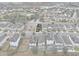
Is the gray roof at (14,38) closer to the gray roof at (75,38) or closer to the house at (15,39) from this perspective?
the house at (15,39)

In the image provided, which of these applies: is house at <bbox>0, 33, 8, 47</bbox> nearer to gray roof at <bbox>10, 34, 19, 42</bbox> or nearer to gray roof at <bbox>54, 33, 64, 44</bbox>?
gray roof at <bbox>10, 34, 19, 42</bbox>

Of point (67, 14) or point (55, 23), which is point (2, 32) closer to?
point (55, 23)

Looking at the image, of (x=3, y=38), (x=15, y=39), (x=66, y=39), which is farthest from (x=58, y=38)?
(x=3, y=38)

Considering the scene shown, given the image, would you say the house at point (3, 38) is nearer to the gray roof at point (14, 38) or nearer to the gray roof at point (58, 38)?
the gray roof at point (14, 38)

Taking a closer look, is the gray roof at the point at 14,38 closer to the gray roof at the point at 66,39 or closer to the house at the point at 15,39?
the house at the point at 15,39

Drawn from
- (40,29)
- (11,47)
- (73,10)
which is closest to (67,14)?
(73,10)

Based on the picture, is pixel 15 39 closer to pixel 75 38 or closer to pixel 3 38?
pixel 3 38

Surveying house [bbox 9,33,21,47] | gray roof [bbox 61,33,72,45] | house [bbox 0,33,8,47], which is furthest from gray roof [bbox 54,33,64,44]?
house [bbox 0,33,8,47]

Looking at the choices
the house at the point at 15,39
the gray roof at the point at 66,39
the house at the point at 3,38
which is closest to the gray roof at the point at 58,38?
the gray roof at the point at 66,39

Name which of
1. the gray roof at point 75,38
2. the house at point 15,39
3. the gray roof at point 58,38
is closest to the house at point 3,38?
the house at point 15,39

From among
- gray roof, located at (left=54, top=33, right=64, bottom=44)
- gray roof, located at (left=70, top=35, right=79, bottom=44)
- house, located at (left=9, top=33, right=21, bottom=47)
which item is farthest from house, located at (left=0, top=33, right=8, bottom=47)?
gray roof, located at (left=70, top=35, right=79, bottom=44)

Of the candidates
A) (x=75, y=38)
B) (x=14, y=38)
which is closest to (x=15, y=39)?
(x=14, y=38)
